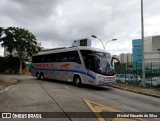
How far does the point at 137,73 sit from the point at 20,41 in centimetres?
3266

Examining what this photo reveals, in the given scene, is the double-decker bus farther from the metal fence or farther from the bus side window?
the metal fence

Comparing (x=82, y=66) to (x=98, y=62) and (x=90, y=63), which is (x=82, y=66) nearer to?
(x=90, y=63)

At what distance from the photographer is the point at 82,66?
1691cm

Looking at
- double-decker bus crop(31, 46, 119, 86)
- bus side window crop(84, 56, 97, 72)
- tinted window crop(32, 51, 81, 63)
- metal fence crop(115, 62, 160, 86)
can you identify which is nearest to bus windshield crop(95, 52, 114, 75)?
double-decker bus crop(31, 46, 119, 86)

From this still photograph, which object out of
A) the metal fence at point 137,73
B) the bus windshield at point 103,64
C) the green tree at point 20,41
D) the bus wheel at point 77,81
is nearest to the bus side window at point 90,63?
the bus windshield at point 103,64

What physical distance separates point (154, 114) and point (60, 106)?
3.95 metres

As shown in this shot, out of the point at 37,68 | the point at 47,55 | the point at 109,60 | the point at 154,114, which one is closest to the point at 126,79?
the point at 109,60

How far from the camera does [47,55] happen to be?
2339 cm

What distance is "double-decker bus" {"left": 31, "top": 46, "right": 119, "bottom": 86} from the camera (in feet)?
50.8

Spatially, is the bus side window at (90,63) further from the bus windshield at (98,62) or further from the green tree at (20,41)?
the green tree at (20,41)

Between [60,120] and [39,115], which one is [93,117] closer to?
[60,120]

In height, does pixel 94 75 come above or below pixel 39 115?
above

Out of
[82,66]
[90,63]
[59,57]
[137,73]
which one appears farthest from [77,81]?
[137,73]

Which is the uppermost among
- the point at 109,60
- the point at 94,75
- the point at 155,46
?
the point at 155,46
